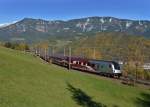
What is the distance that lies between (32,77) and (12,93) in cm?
632

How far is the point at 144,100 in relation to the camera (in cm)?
3462

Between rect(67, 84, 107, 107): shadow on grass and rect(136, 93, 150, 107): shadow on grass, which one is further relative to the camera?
rect(136, 93, 150, 107): shadow on grass

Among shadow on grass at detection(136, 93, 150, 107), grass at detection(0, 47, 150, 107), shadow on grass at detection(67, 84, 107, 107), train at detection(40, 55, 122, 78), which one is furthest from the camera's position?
train at detection(40, 55, 122, 78)

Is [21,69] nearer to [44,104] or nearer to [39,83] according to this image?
[39,83]

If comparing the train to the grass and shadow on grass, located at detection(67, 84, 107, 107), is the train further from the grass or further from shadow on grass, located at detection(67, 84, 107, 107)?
shadow on grass, located at detection(67, 84, 107, 107)

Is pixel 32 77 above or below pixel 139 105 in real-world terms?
above

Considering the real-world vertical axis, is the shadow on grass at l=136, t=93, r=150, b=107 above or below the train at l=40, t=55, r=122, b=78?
below

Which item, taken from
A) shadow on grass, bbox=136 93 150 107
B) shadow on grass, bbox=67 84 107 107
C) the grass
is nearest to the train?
shadow on grass, bbox=136 93 150 107

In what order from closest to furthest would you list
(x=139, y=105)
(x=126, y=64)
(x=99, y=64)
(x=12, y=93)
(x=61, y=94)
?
(x=12, y=93) → (x=61, y=94) → (x=139, y=105) → (x=99, y=64) → (x=126, y=64)

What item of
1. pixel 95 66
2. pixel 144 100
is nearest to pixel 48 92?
pixel 144 100

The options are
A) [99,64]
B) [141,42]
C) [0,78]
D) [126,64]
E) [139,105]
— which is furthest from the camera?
A: [141,42]

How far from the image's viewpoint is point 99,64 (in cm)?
6488

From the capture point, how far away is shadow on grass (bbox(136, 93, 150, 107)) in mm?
32487

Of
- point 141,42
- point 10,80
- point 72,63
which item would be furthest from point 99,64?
point 141,42
